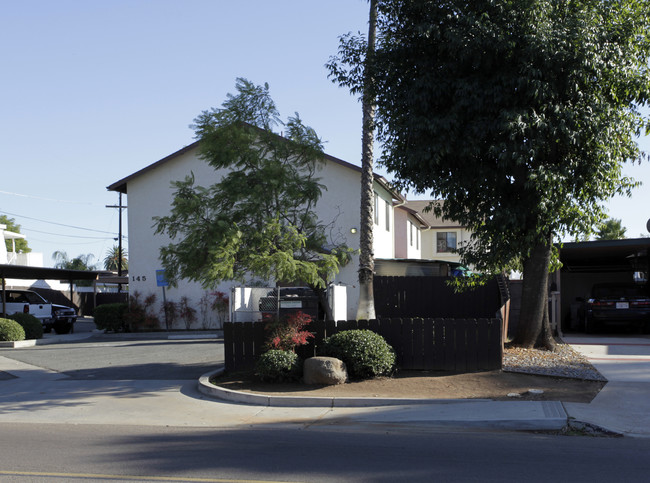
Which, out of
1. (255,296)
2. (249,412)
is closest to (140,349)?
(255,296)

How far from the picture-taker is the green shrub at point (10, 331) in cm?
2067

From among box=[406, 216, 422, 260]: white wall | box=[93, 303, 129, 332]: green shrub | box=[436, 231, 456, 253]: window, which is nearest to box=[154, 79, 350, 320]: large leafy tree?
box=[93, 303, 129, 332]: green shrub

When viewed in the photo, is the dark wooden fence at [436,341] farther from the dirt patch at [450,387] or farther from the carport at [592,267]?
the carport at [592,267]

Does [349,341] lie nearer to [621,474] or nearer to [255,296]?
[255,296]

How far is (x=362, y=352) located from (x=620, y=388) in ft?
14.2

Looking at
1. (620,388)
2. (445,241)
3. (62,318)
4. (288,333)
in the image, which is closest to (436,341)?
(288,333)

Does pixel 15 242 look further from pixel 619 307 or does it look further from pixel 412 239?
pixel 619 307

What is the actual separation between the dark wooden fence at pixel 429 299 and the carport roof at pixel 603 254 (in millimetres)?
2790

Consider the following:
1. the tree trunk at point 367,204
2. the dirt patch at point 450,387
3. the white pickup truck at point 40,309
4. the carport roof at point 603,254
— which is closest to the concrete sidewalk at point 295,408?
the dirt patch at point 450,387

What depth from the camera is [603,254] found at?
22469 millimetres

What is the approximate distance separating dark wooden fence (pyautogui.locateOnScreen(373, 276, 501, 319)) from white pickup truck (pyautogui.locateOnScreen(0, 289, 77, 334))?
14.9 m

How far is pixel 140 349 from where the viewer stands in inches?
730

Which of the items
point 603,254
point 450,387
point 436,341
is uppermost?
point 603,254

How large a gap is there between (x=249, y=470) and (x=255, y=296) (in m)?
9.27
